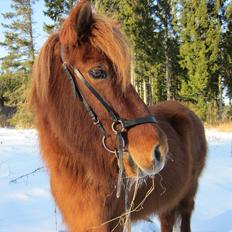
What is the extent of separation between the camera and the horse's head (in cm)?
185

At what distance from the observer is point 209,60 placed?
23266mm

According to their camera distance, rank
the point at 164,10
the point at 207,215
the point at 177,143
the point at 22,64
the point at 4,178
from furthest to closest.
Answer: the point at 164,10 → the point at 22,64 → the point at 4,178 → the point at 207,215 → the point at 177,143

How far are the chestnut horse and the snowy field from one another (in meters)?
1.37

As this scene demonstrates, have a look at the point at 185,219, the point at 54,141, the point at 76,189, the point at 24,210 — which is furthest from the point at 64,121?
the point at 185,219

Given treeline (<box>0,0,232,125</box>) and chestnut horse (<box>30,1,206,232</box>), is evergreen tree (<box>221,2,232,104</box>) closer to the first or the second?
treeline (<box>0,0,232,125</box>)

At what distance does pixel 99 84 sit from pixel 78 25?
0.42 m

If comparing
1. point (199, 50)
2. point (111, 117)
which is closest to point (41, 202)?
point (111, 117)

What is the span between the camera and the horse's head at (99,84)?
185cm

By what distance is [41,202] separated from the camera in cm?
427

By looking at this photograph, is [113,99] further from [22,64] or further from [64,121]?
[22,64]

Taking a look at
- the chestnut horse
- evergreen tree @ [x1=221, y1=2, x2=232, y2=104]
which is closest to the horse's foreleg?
the chestnut horse

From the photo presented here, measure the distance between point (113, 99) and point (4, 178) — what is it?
387cm

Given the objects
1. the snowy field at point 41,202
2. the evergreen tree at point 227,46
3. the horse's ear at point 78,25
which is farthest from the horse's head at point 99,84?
the evergreen tree at point 227,46

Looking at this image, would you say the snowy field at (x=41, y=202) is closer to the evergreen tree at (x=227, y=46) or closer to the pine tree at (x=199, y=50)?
the pine tree at (x=199, y=50)
